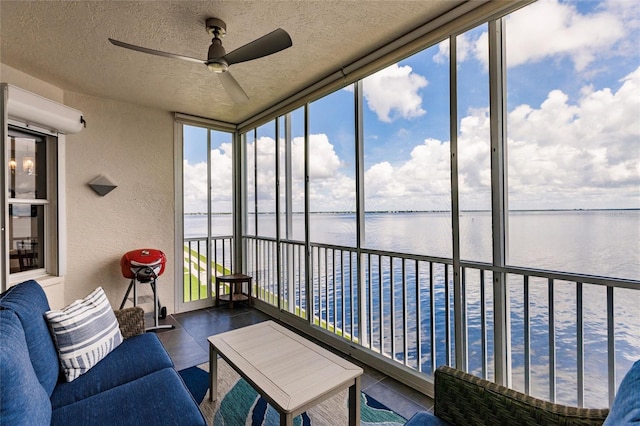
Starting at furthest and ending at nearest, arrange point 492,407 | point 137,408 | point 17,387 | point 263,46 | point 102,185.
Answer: point 102,185 → point 263,46 → point 137,408 → point 492,407 → point 17,387

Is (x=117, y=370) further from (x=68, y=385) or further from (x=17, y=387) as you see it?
(x=17, y=387)

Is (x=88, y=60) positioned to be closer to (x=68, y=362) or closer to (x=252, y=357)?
(x=68, y=362)

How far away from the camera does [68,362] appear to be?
161 cm

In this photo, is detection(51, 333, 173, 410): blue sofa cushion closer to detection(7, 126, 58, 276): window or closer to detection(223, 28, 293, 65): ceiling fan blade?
detection(7, 126, 58, 276): window

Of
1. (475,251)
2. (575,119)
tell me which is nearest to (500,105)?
(575,119)

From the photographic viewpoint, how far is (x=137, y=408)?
1327mm

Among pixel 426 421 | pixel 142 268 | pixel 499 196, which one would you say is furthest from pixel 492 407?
pixel 142 268

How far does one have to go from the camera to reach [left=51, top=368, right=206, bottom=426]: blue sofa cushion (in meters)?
1.26

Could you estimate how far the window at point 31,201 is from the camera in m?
2.76

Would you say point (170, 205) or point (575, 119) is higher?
point (575, 119)

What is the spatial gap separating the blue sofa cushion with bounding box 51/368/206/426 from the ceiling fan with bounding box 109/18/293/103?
6.11 feet

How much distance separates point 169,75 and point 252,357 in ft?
8.74

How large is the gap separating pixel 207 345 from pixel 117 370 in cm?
141

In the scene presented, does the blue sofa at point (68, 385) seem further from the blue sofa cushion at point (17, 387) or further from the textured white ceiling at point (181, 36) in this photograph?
the textured white ceiling at point (181, 36)
